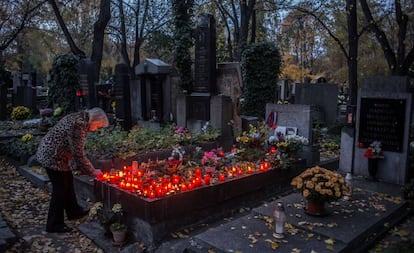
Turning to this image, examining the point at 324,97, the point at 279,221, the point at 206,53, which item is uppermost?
the point at 206,53

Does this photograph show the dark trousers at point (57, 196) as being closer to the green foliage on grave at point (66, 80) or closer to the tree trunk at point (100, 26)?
the green foliage on grave at point (66, 80)

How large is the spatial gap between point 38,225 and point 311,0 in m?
15.7

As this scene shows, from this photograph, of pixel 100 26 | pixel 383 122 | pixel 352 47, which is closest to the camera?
pixel 383 122

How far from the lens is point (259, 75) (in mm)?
16125

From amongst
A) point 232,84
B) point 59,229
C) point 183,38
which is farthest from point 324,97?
point 59,229

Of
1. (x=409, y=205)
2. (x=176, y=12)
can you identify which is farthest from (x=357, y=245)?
(x=176, y=12)

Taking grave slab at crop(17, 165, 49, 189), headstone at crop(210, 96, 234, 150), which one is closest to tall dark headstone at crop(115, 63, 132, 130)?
headstone at crop(210, 96, 234, 150)

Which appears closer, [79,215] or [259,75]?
[79,215]

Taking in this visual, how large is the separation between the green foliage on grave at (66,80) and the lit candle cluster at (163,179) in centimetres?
1009

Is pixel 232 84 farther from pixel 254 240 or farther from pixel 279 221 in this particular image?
pixel 254 240

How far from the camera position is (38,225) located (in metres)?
Result: 5.48

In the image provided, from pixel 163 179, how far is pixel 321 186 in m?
2.29

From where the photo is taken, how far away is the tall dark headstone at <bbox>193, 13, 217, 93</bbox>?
1065cm

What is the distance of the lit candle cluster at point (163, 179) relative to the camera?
507 centimetres
